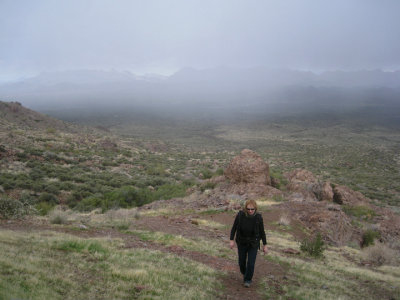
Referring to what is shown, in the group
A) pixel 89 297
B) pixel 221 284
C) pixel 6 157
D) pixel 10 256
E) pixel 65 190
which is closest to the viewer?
pixel 89 297

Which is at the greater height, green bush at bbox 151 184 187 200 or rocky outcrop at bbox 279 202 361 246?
rocky outcrop at bbox 279 202 361 246

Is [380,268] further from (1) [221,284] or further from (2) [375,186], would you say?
(2) [375,186]

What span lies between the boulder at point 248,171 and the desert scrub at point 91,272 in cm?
1256

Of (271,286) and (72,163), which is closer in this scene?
(271,286)

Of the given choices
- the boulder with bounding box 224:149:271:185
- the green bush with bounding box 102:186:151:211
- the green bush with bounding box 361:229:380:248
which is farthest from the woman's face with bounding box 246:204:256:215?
the boulder with bounding box 224:149:271:185

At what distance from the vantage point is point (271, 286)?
632 cm

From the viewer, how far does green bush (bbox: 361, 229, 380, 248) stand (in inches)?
501

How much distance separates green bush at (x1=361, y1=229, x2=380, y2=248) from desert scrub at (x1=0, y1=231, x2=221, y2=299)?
9.89 metres

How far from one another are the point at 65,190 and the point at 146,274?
15399mm

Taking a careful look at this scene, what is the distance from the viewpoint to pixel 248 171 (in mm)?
19328

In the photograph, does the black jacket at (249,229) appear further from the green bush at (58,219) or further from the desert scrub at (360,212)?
the desert scrub at (360,212)

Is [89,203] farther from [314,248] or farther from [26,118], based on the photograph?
[26,118]

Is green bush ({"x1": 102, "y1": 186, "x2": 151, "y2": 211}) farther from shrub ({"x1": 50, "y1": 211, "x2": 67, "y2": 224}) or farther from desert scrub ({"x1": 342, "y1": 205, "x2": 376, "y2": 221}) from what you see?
desert scrub ({"x1": 342, "y1": 205, "x2": 376, "y2": 221})

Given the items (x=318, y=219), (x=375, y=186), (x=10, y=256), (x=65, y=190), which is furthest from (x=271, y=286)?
(x=375, y=186)
